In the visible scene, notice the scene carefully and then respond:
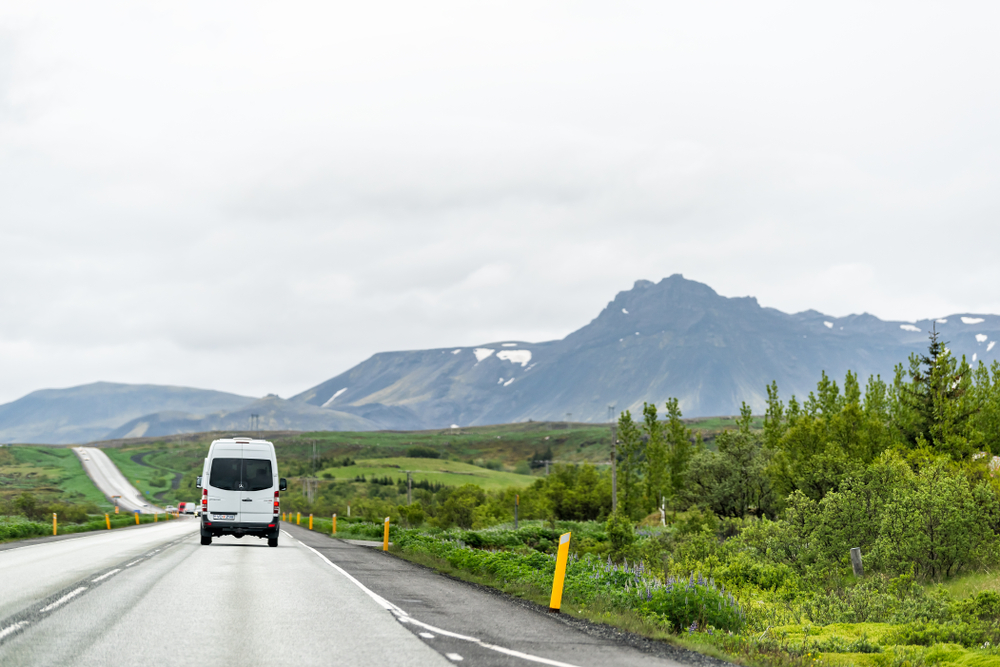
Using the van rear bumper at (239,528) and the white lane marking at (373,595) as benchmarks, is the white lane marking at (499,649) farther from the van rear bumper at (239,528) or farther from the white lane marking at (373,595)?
the van rear bumper at (239,528)

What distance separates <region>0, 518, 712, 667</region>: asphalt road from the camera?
8.73 metres

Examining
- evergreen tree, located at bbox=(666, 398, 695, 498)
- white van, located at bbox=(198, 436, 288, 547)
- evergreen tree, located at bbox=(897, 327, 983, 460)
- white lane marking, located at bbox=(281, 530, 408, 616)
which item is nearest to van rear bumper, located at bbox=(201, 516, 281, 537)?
white van, located at bbox=(198, 436, 288, 547)

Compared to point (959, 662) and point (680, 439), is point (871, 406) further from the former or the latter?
point (959, 662)

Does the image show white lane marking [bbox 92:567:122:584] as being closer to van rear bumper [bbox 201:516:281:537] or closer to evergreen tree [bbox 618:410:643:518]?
van rear bumper [bbox 201:516:281:537]

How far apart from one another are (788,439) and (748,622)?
40.8 m

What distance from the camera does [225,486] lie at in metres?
27.7

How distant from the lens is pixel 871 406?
202 feet

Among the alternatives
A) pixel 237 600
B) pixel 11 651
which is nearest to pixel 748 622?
pixel 237 600

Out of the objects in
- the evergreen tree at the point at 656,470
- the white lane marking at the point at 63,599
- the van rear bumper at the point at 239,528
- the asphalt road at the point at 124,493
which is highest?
the white lane marking at the point at 63,599

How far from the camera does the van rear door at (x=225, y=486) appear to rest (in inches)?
1085

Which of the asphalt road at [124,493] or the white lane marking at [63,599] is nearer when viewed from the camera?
the white lane marking at [63,599]

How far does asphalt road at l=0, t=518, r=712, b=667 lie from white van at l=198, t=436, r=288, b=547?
8898 mm

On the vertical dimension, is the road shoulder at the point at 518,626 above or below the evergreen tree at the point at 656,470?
above

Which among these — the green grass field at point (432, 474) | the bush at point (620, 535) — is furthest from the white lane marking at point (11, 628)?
the green grass field at point (432, 474)
